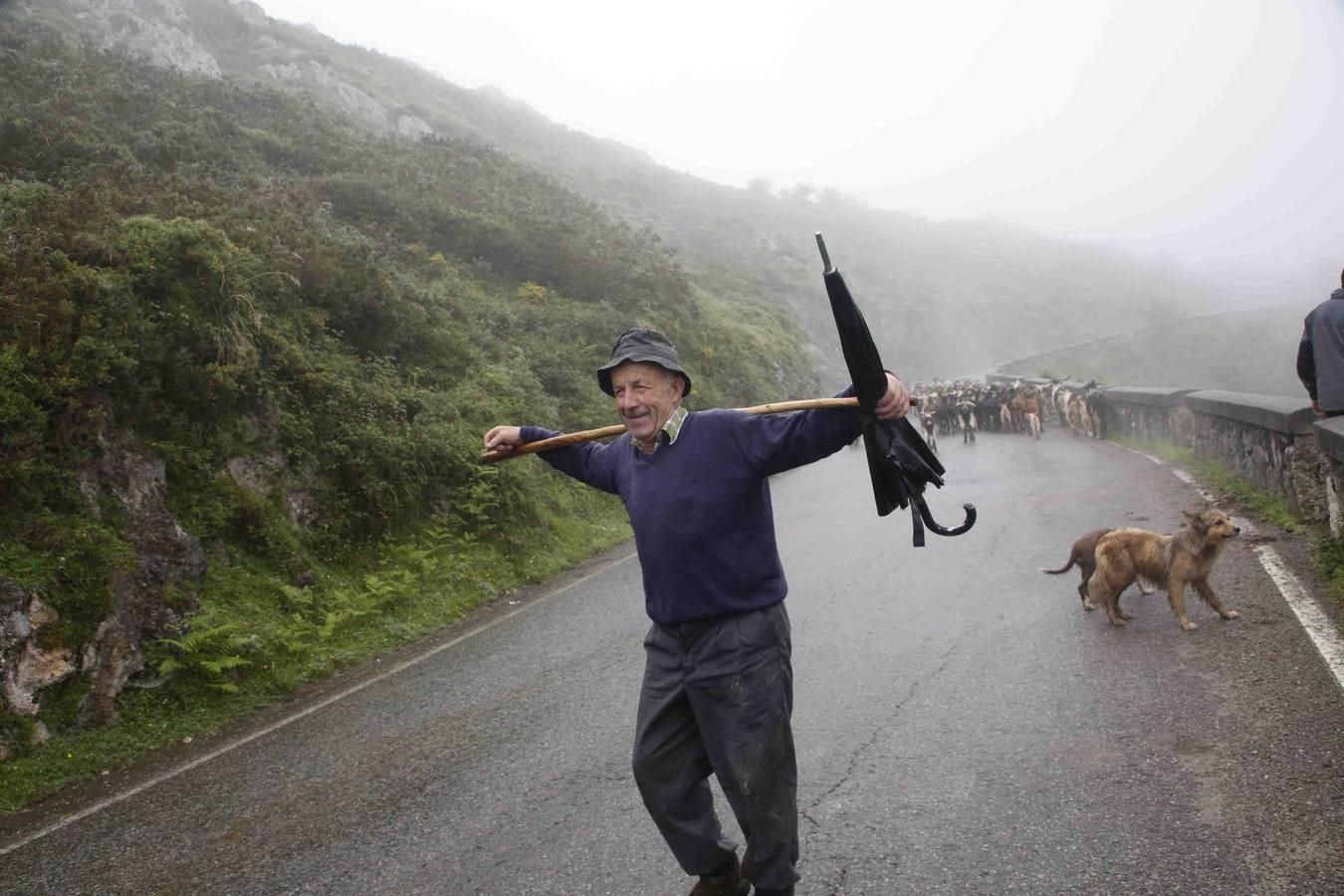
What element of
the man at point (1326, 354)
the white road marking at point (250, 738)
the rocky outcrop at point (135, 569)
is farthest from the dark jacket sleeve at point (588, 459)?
the man at point (1326, 354)

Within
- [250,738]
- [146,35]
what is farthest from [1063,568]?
[146,35]

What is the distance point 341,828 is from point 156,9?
3920 cm

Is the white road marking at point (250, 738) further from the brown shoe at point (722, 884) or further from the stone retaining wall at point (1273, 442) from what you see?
the stone retaining wall at point (1273, 442)

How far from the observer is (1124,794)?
12.5ft

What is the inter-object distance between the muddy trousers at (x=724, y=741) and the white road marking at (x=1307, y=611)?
11.9 feet

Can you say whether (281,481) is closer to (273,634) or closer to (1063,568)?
(273,634)

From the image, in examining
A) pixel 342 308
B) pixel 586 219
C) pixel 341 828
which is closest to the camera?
pixel 341 828

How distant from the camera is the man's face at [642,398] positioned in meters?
3.04

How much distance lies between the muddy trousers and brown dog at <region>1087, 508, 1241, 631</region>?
448 centimetres

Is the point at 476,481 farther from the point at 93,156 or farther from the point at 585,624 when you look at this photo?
the point at 93,156

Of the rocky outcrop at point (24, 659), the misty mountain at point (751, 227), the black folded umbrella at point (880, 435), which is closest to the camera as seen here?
the black folded umbrella at point (880, 435)

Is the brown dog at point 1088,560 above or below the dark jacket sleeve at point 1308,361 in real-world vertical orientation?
below

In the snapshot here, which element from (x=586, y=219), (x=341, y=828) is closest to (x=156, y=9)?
(x=586, y=219)

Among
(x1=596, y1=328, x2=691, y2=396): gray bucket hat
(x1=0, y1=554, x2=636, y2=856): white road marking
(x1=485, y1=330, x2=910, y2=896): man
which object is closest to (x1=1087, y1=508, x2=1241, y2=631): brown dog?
(x1=485, y1=330, x2=910, y2=896): man
